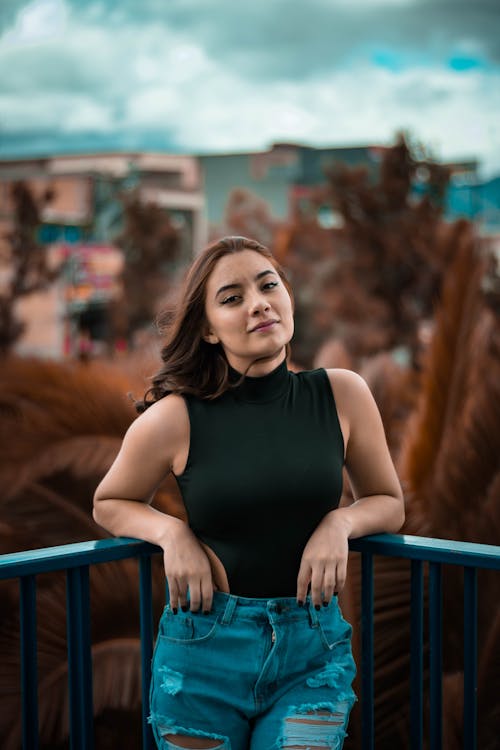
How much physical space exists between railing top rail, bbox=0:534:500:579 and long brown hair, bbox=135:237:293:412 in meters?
0.34

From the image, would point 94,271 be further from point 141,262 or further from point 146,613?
point 146,613

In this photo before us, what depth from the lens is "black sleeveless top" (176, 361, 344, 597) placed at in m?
1.96

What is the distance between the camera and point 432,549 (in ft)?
6.70

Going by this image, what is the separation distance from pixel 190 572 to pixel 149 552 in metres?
0.29

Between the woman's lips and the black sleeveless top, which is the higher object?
the woman's lips

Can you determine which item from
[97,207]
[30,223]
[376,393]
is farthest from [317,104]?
[376,393]

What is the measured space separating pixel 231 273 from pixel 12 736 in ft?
8.75

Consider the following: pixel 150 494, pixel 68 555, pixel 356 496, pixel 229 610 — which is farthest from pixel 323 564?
pixel 68 555

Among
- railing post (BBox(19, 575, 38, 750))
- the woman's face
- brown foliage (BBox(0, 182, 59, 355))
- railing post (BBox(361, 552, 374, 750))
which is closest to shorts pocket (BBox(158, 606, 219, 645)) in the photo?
railing post (BBox(19, 575, 38, 750))

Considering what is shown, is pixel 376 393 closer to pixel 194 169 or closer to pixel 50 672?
pixel 50 672

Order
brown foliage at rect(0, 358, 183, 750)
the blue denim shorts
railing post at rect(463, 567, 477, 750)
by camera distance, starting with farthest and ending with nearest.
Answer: brown foliage at rect(0, 358, 183, 750) → railing post at rect(463, 567, 477, 750) → the blue denim shorts

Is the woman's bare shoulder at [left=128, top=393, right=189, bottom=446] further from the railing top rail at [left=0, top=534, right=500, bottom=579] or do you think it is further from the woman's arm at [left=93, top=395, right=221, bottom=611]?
the railing top rail at [left=0, top=534, right=500, bottom=579]

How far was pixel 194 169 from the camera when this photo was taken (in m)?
57.3

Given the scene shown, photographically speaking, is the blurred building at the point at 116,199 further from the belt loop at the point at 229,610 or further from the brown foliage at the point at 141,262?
the belt loop at the point at 229,610
